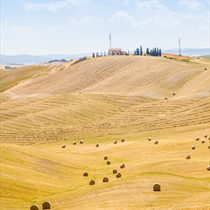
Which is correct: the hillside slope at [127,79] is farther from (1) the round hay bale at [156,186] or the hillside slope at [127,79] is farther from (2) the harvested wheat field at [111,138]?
(1) the round hay bale at [156,186]

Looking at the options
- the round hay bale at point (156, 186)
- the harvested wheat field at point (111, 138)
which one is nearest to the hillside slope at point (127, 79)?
the harvested wheat field at point (111, 138)

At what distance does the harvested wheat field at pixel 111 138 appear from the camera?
30.0 metres

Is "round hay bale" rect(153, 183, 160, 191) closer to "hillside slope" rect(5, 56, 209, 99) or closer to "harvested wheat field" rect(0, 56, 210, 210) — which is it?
"harvested wheat field" rect(0, 56, 210, 210)

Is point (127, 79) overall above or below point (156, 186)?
above

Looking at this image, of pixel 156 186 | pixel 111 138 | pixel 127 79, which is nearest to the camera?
pixel 156 186

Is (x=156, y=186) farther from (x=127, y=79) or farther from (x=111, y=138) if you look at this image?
(x=127, y=79)

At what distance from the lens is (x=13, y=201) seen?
28.9 metres

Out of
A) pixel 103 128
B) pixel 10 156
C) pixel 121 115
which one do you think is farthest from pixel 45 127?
pixel 10 156

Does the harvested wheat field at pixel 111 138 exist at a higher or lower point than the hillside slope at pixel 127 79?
lower

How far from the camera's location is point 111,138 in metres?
73.6

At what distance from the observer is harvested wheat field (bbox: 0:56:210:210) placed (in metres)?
30.0

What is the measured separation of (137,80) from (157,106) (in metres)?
38.3

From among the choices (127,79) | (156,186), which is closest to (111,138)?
(156,186)

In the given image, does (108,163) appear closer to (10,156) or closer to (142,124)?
(10,156)
